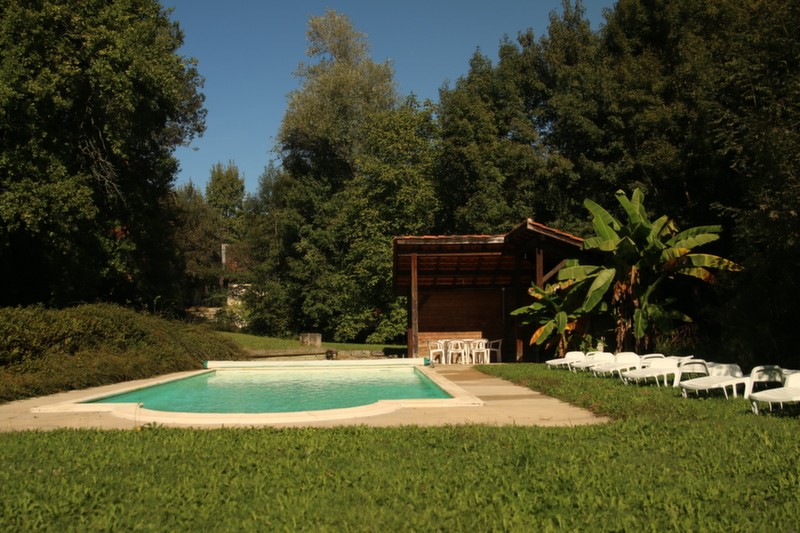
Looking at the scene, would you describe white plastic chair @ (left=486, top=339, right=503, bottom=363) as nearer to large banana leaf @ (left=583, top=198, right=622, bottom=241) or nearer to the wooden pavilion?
the wooden pavilion

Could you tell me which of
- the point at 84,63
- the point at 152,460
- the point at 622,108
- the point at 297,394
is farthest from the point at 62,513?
the point at 622,108

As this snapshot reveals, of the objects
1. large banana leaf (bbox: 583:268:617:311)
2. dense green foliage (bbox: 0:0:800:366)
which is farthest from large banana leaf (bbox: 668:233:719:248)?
large banana leaf (bbox: 583:268:617:311)

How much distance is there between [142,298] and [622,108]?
70.7 ft

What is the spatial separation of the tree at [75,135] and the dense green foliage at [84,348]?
4.03 metres

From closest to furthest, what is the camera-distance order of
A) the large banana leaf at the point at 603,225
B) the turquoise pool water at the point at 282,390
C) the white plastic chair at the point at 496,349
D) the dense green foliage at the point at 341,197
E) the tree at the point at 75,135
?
1. the turquoise pool water at the point at 282,390
2. the large banana leaf at the point at 603,225
3. the tree at the point at 75,135
4. the white plastic chair at the point at 496,349
5. the dense green foliage at the point at 341,197

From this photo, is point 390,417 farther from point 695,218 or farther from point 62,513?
point 695,218

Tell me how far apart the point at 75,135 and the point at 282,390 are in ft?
42.2

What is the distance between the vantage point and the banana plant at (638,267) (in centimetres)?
1511

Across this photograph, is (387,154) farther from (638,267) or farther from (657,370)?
(657,370)

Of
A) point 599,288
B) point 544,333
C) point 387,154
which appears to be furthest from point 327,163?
point 599,288

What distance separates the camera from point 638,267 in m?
15.8

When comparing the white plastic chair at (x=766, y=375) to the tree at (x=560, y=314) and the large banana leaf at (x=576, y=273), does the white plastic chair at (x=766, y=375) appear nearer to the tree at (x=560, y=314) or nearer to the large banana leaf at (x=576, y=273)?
the large banana leaf at (x=576, y=273)

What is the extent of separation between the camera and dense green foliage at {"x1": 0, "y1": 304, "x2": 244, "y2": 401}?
12133 millimetres

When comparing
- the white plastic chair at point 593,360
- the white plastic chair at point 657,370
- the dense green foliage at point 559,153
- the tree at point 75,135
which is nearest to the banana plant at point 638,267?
the dense green foliage at point 559,153
